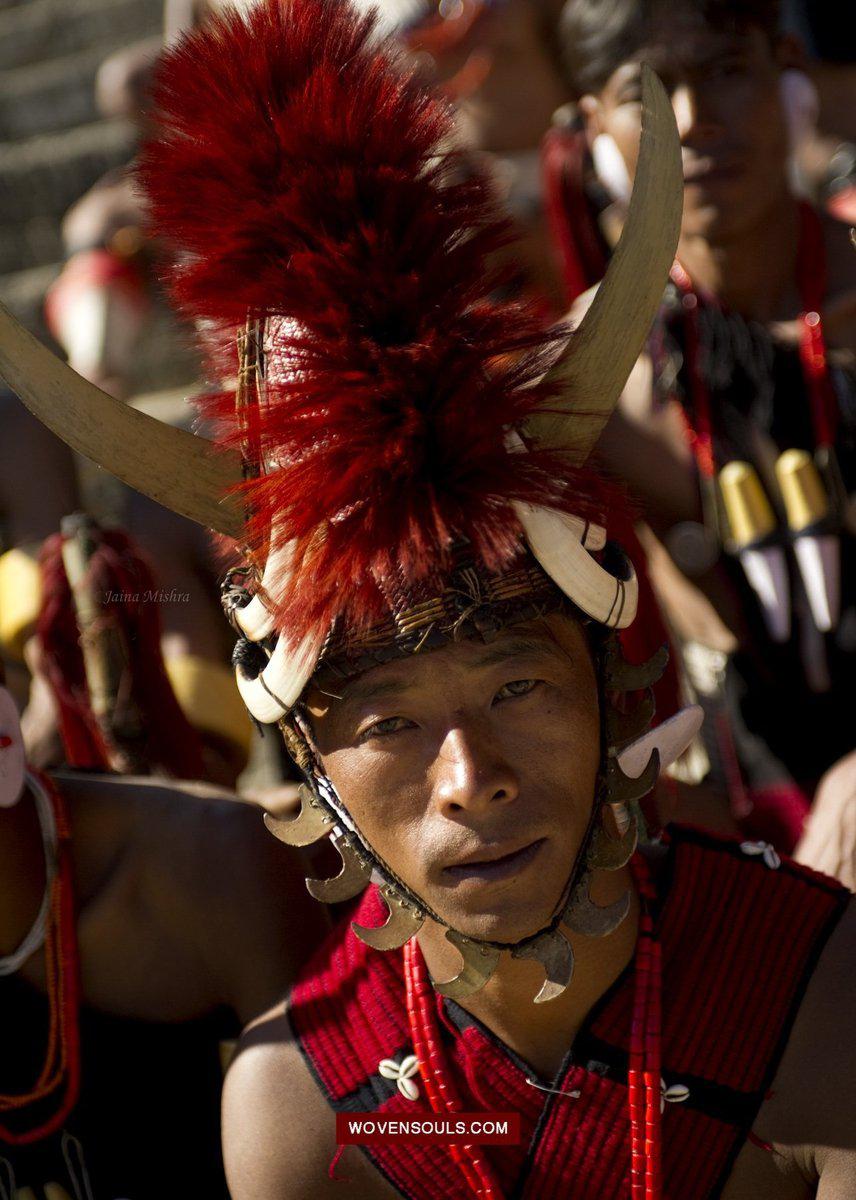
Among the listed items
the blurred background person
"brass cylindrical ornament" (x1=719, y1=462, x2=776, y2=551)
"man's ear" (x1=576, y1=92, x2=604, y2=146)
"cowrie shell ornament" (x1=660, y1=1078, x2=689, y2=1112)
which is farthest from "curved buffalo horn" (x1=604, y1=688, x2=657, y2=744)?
"man's ear" (x1=576, y1=92, x2=604, y2=146)

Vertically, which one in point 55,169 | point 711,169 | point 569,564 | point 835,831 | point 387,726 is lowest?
point 835,831

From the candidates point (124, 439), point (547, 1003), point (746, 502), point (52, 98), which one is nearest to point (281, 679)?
point (124, 439)

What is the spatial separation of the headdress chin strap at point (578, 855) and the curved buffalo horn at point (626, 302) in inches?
11.4

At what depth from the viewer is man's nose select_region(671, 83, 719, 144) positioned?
297 centimetres

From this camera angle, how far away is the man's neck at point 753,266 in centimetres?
314

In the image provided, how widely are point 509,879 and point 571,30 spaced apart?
221cm

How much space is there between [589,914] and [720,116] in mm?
1845

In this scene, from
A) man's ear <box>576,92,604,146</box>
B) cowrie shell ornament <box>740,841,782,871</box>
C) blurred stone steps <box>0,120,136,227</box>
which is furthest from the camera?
blurred stone steps <box>0,120,136,227</box>

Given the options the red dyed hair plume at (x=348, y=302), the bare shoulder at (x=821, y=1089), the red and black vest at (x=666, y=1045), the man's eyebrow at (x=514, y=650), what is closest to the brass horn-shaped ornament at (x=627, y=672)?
the man's eyebrow at (x=514, y=650)

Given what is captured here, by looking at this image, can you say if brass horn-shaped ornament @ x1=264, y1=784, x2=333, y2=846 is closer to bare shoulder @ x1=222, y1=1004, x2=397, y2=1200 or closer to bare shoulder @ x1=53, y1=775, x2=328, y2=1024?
bare shoulder @ x1=222, y1=1004, x2=397, y2=1200

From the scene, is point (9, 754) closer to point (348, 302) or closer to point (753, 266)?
point (348, 302)

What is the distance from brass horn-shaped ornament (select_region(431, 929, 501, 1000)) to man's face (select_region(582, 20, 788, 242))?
1821mm

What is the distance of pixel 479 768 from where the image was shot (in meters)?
1.67

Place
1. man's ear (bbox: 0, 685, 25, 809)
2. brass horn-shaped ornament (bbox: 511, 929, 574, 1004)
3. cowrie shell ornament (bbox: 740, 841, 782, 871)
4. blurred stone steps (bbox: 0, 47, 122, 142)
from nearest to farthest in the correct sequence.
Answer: brass horn-shaped ornament (bbox: 511, 929, 574, 1004), cowrie shell ornament (bbox: 740, 841, 782, 871), man's ear (bbox: 0, 685, 25, 809), blurred stone steps (bbox: 0, 47, 122, 142)
